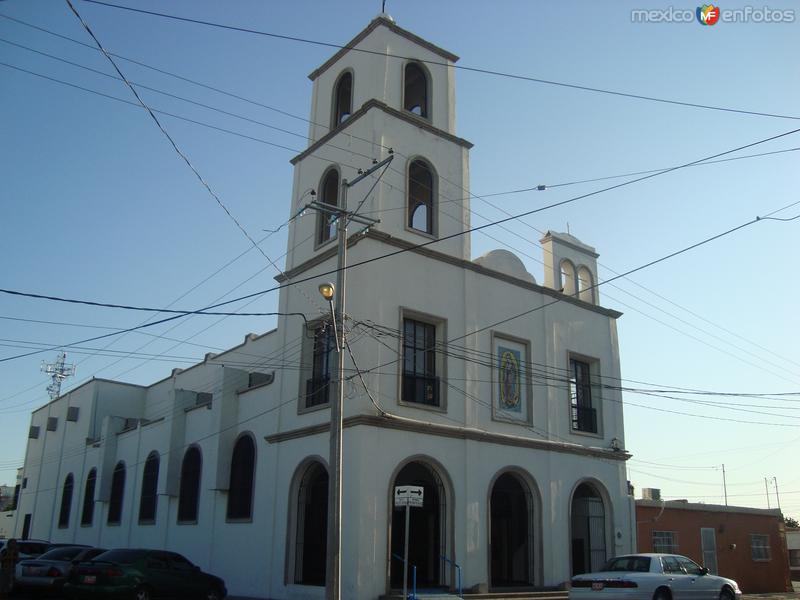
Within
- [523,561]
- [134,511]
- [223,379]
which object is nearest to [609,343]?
[523,561]

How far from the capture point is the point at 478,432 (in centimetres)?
2119

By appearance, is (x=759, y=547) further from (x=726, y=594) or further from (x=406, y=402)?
(x=406, y=402)

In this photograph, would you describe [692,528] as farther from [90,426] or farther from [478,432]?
[90,426]

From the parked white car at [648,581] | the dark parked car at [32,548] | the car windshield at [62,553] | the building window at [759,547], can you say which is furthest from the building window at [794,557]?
the dark parked car at [32,548]

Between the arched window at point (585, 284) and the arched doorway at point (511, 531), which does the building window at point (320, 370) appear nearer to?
the arched doorway at point (511, 531)

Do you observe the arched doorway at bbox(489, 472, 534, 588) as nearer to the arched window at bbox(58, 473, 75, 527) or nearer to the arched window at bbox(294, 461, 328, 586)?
the arched window at bbox(294, 461, 328, 586)

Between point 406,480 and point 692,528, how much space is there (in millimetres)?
13257

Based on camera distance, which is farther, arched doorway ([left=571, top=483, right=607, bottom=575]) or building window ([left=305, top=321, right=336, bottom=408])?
arched doorway ([left=571, top=483, right=607, bottom=575])

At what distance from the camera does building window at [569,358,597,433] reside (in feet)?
82.2

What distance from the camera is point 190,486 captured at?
26.9 meters

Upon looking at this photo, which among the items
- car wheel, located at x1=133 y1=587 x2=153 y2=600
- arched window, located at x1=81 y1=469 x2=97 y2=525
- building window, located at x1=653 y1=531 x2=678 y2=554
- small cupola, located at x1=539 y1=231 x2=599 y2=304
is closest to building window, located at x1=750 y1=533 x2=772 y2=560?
building window, located at x1=653 y1=531 x2=678 y2=554

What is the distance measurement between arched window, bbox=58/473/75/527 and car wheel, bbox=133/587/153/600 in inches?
882

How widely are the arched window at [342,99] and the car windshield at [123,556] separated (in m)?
13.8

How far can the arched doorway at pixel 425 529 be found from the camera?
20078 millimetres
